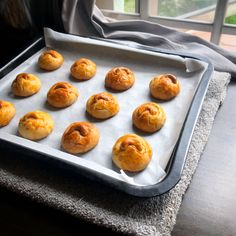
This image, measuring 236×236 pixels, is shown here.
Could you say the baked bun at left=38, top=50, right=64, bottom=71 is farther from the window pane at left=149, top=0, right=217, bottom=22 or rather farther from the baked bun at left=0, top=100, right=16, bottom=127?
the window pane at left=149, top=0, right=217, bottom=22

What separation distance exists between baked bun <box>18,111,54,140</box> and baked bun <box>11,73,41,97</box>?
112mm

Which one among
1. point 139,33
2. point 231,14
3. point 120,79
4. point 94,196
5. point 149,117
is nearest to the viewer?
point 94,196

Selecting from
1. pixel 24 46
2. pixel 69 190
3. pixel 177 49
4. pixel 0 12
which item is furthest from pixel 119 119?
pixel 0 12

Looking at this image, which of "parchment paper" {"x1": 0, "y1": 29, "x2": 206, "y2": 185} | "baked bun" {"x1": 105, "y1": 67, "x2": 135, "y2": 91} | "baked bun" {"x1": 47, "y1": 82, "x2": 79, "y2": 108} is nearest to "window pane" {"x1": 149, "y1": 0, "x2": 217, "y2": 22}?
"parchment paper" {"x1": 0, "y1": 29, "x2": 206, "y2": 185}

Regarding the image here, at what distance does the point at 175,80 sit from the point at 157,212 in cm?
39

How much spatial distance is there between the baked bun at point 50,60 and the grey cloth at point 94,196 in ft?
1.11

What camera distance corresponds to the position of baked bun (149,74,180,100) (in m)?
0.84

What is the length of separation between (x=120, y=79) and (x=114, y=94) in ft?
0.16

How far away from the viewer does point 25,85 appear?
0.89m

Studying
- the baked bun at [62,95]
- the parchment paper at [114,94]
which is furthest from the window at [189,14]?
the baked bun at [62,95]

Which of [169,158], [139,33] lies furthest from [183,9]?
[169,158]

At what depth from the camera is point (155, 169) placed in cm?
69

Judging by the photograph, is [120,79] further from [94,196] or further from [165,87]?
[94,196]

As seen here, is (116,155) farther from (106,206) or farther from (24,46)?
(24,46)
